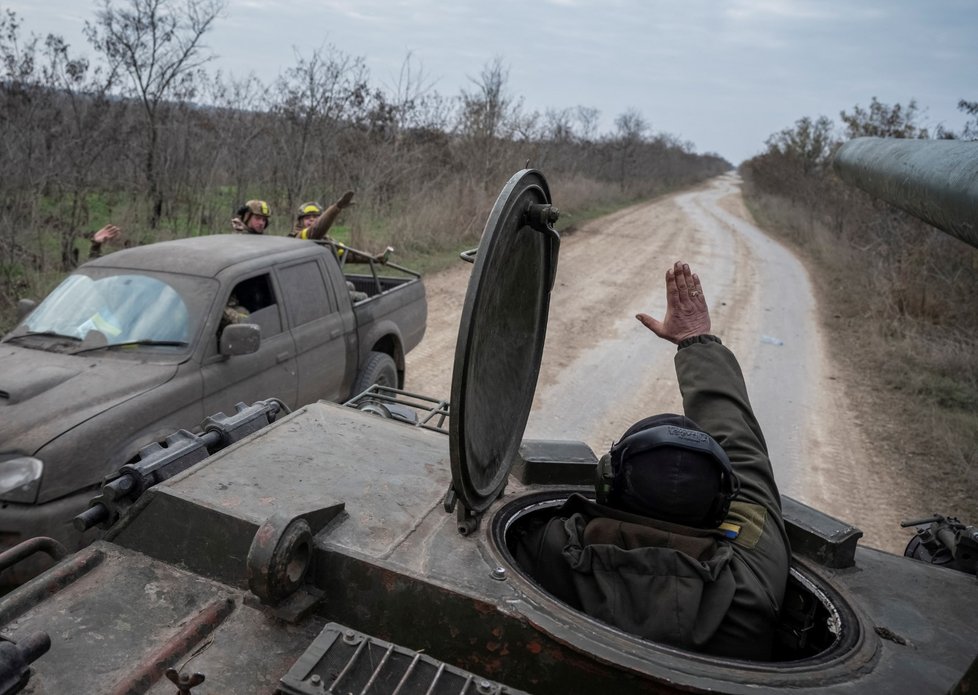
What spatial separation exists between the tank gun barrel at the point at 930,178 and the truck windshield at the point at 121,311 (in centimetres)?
394

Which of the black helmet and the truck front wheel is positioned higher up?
the black helmet

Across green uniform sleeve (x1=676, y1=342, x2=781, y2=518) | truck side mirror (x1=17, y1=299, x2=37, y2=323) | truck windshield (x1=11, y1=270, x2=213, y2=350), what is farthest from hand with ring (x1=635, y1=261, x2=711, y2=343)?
truck side mirror (x1=17, y1=299, x2=37, y2=323)

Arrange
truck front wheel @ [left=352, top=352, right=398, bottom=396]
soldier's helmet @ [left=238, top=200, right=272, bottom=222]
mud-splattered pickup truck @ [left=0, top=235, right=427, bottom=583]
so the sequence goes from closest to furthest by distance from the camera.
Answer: mud-splattered pickup truck @ [left=0, top=235, right=427, bottom=583] < truck front wheel @ [left=352, top=352, right=398, bottom=396] < soldier's helmet @ [left=238, top=200, right=272, bottom=222]

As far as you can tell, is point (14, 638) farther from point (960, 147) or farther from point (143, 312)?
point (143, 312)

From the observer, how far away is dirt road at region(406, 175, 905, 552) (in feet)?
22.9

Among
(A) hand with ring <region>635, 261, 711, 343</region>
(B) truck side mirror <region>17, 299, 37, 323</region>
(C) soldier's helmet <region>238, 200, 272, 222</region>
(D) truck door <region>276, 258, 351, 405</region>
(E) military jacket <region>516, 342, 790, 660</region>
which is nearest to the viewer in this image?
(E) military jacket <region>516, 342, 790, 660</region>

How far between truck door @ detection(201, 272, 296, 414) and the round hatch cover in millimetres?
2807

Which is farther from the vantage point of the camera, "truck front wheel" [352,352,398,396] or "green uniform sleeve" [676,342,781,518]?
"truck front wheel" [352,352,398,396]

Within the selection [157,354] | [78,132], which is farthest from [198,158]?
[157,354]

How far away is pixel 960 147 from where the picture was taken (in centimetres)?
247

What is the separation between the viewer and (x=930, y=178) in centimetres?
249

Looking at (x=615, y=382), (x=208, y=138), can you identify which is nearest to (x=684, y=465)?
(x=615, y=382)

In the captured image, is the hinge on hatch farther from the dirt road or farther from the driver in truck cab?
the dirt road

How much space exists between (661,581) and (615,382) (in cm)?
672
